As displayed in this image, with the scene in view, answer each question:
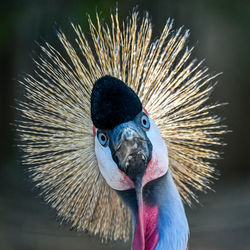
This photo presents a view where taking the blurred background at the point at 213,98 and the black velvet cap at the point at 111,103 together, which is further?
the blurred background at the point at 213,98

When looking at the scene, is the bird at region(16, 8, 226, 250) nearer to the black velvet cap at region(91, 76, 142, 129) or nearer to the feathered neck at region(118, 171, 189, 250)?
the feathered neck at region(118, 171, 189, 250)

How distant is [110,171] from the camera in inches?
48.1

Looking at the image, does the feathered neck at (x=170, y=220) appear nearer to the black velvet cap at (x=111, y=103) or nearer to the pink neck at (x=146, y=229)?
the pink neck at (x=146, y=229)

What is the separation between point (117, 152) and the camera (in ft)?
3.74

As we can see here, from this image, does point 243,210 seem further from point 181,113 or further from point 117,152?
point 117,152

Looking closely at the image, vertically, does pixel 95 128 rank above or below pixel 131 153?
above

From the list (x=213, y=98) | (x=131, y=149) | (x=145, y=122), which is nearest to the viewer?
(x=131, y=149)

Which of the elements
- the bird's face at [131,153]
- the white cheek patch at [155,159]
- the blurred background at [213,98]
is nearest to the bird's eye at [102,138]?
the bird's face at [131,153]

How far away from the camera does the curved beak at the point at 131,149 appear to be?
1116 mm

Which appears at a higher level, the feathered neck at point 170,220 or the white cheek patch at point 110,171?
the white cheek patch at point 110,171

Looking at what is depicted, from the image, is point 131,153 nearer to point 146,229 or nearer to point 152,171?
point 152,171

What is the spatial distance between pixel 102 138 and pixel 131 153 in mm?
125

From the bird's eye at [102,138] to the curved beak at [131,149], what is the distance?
32mm

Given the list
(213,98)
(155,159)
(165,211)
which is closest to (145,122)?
(155,159)
